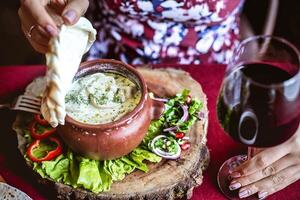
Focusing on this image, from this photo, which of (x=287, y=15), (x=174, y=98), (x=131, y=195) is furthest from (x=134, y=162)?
(x=287, y=15)

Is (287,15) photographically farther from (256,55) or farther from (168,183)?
(168,183)

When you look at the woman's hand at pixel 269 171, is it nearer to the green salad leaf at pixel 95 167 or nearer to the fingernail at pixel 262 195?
the fingernail at pixel 262 195

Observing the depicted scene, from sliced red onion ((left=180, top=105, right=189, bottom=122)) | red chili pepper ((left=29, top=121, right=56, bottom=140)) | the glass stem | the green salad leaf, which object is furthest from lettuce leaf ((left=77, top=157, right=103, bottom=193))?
the glass stem

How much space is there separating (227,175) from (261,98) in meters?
0.28

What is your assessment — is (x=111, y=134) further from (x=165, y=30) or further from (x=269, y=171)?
(x=165, y=30)

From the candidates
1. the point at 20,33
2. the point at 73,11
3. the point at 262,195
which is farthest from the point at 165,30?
the point at 20,33

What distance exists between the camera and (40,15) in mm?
1135

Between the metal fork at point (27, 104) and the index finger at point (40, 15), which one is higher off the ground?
the index finger at point (40, 15)

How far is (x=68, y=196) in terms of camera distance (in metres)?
1.13

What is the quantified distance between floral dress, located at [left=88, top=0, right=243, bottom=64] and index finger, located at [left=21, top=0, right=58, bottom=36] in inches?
13.5

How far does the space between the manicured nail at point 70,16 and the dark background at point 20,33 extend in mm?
1146


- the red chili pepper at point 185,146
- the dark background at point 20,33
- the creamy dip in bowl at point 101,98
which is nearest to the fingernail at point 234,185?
the red chili pepper at point 185,146

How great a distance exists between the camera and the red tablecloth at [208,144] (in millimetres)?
1172

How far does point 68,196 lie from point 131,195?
0.44ft
